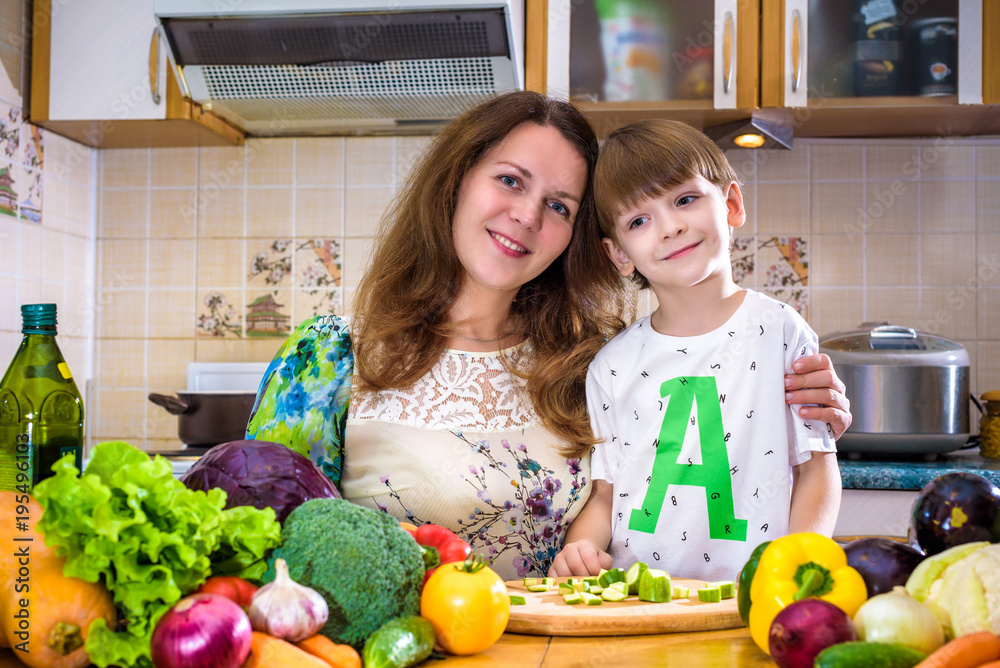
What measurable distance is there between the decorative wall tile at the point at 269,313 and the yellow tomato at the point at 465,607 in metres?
2.08

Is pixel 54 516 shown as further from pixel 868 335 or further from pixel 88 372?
pixel 88 372

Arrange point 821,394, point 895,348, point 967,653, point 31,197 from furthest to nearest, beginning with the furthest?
point 31,197, point 895,348, point 821,394, point 967,653

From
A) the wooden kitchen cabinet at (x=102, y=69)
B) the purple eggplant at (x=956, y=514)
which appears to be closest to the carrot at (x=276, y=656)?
the purple eggplant at (x=956, y=514)

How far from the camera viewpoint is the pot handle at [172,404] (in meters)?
2.08

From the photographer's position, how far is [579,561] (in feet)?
3.42

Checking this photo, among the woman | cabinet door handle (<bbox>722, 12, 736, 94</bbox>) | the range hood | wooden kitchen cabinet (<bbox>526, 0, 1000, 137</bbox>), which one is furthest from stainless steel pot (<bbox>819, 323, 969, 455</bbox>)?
the range hood

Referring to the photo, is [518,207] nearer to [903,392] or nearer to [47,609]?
[47,609]

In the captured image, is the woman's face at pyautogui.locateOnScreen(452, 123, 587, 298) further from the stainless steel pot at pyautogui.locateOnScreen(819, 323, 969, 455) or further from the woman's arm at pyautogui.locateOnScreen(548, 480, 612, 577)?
the stainless steel pot at pyautogui.locateOnScreen(819, 323, 969, 455)

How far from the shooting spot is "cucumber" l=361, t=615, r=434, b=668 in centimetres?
57

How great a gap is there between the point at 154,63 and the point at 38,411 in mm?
1706

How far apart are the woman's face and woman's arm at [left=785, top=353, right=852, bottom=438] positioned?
414 mm

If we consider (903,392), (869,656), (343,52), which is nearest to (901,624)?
(869,656)

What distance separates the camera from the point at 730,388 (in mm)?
1235

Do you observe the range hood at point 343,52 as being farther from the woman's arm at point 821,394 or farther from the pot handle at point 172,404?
the woman's arm at point 821,394
